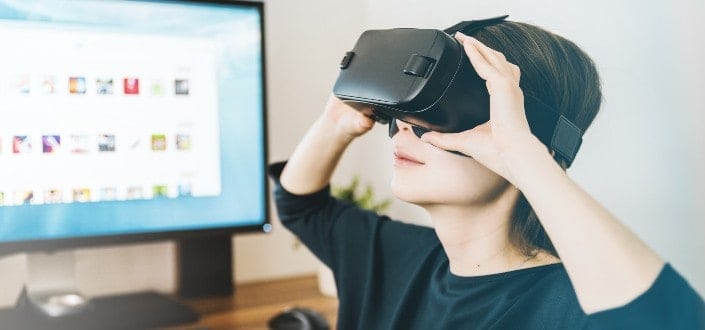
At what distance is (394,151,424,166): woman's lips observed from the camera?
0.55 meters

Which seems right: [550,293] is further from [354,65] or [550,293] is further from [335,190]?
[335,190]

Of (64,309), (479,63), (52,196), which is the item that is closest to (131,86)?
(52,196)

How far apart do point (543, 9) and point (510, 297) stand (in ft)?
0.63

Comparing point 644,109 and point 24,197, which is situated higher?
point 644,109

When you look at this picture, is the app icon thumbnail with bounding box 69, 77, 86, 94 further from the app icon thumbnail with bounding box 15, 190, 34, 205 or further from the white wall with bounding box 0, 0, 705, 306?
the white wall with bounding box 0, 0, 705, 306

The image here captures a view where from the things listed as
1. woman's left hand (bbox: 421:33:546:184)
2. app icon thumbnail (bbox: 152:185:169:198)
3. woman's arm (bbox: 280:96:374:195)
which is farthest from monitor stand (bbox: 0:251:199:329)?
woman's left hand (bbox: 421:33:546:184)

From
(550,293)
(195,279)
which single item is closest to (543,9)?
(550,293)

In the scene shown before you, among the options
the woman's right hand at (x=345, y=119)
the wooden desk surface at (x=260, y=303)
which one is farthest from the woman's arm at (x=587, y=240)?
the wooden desk surface at (x=260, y=303)

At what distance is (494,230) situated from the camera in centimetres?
52

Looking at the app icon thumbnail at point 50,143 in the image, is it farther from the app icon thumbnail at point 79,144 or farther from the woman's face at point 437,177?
the woman's face at point 437,177

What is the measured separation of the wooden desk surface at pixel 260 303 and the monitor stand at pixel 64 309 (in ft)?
0.10

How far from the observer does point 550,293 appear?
1.54ft

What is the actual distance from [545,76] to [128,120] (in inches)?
19.1

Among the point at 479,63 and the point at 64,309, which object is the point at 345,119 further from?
the point at 64,309
